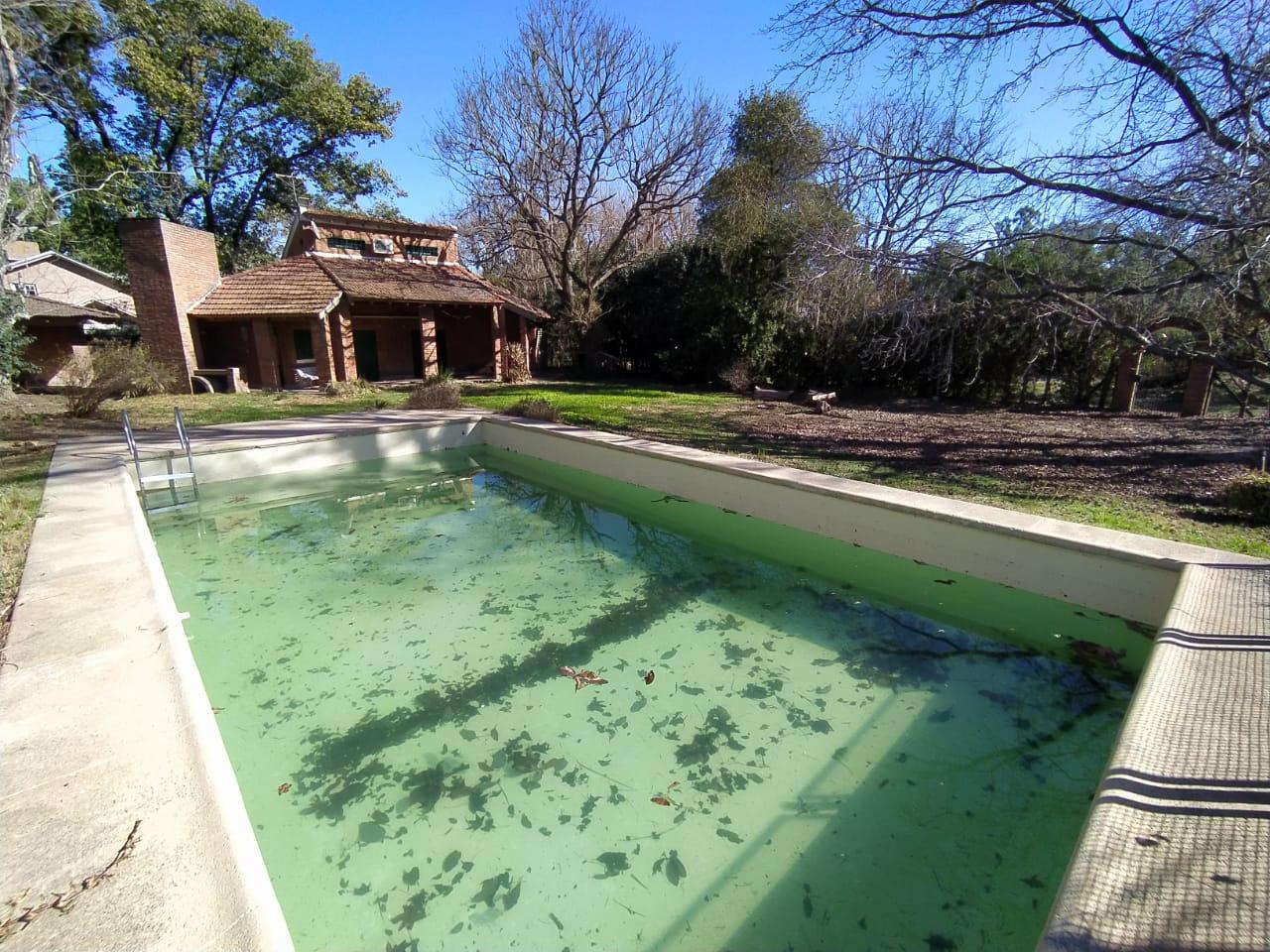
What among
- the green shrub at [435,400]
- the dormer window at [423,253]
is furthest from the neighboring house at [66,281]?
the green shrub at [435,400]

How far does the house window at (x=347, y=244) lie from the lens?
18578 millimetres

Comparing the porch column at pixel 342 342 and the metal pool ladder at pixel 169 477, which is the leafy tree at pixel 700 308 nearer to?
the porch column at pixel 342 342

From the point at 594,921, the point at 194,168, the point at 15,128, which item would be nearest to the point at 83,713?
the point at 594,921

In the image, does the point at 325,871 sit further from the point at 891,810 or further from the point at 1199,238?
the point at 1199,238

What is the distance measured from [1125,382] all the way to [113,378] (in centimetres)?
2198

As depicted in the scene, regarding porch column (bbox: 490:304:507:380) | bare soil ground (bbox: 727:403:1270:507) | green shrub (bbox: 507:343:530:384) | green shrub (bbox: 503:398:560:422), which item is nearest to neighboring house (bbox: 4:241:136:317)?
porch column (bbox: 490:304:507:380)

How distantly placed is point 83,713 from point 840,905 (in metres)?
3.42

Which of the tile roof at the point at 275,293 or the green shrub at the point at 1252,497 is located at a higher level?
the tile roof at the point at 275,293

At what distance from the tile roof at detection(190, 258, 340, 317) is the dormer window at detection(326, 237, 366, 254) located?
4.48ft

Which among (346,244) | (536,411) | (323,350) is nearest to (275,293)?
(323,350)

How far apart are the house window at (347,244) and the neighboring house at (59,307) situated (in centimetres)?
741

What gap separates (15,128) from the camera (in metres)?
14.7

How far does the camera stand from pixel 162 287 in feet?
49.9

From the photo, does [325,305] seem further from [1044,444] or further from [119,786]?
[1044,444]
